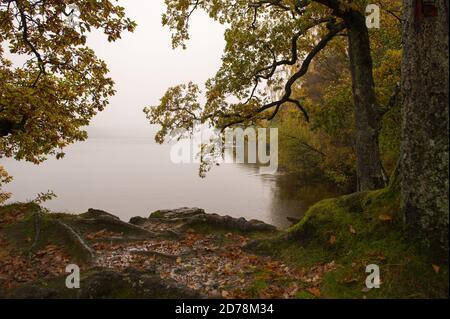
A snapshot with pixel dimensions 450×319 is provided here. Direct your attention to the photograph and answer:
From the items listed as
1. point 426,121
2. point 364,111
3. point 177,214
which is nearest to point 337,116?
point 364,111

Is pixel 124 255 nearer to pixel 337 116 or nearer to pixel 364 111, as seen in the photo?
pixel 364 111

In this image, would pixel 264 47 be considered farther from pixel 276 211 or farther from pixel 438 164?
pixel 276 211

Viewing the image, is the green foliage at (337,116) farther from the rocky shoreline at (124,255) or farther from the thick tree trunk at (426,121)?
the rocky shoreline at (124,255)

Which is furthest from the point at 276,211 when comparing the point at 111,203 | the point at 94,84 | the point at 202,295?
the point at 202,295

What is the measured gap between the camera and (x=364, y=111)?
440 inches

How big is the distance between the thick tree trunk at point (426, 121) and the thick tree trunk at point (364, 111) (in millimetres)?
4956

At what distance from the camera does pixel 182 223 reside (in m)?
12.0

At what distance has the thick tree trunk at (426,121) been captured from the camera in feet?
18.6

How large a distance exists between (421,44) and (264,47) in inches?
306

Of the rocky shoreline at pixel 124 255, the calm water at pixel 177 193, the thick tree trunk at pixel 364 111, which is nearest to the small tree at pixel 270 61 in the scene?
the thick tree trunk at pixel 364 111

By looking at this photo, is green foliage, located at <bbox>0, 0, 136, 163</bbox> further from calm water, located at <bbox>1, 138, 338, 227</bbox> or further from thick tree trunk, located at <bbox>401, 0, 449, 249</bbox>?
calm water, located at <bbox>1, 138, 338, 227</bbox>

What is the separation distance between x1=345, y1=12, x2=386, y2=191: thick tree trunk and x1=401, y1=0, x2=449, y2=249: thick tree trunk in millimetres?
4956

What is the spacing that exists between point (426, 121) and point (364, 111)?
18.0 feet
